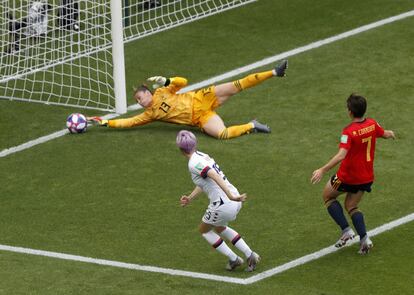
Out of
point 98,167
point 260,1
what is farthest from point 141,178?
point 260,1

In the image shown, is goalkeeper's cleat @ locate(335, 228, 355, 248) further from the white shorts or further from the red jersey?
the white shorts

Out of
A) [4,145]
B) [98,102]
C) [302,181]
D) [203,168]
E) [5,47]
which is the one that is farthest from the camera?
[5,47]

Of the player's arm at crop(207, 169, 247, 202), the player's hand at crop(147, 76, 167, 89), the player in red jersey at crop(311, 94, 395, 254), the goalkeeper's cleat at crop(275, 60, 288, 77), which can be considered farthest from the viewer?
the goalkeeper's cleat at crop(275, 60, 288, 77)

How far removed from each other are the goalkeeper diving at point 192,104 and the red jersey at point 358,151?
14.9 feet

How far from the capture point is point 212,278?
1339 centimetres

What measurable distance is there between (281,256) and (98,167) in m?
4.09

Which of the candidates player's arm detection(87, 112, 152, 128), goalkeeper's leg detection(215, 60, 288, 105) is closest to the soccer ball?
player's arm detection(87, 112, 152, 128)

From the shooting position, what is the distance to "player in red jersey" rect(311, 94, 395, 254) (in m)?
13.3

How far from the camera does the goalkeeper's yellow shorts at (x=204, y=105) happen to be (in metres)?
18.1

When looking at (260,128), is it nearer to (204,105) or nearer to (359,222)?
(204,105)

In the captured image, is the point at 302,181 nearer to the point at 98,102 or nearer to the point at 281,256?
the point at 281,256

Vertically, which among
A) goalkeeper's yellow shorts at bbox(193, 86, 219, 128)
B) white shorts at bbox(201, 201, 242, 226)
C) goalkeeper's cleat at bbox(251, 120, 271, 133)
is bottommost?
goalkeeper's cleat at bbox(251, 120, 271, 133)

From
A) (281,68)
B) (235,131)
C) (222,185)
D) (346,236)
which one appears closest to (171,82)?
(235,131)

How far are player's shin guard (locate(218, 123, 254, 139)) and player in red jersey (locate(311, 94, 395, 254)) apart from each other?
13.7ft
